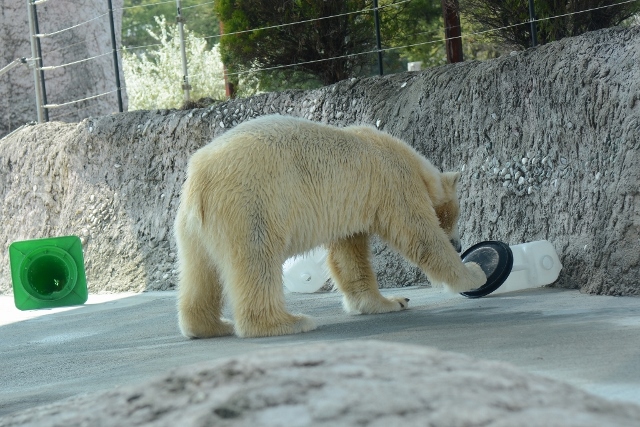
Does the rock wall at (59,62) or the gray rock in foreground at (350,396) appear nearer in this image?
the gray rock in foreground at (350,396)

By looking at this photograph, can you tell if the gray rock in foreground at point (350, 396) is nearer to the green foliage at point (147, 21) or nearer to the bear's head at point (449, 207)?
the bear's head at point (449, 207)

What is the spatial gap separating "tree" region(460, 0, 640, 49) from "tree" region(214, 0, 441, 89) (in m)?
1.43

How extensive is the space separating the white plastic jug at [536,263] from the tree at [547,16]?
198 centimetres

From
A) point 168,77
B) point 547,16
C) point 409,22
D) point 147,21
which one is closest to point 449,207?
point 547,16

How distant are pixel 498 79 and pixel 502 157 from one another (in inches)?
25.1

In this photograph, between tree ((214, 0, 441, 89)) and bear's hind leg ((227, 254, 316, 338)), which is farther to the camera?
tree ((214, 0, 441, 89))

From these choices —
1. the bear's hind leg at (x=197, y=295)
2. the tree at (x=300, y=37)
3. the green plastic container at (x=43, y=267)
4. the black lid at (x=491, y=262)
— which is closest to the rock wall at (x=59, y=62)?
the tree at (x=300, y=37)

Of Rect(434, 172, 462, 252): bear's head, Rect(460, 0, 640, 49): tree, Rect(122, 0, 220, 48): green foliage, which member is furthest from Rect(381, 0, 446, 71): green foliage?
Rect(122, 0, 220, 48): green foliage

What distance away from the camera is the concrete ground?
3.65 m

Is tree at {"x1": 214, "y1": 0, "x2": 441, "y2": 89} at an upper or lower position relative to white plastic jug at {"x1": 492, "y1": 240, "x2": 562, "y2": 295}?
upper

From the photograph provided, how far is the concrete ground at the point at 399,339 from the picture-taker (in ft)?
12.0

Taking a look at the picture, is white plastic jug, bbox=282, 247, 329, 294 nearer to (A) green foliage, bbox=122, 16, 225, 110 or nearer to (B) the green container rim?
(B) the green container rim

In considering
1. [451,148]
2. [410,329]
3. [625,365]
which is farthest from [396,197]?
[625,365]

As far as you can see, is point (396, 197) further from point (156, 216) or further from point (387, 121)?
point (156, 216)
